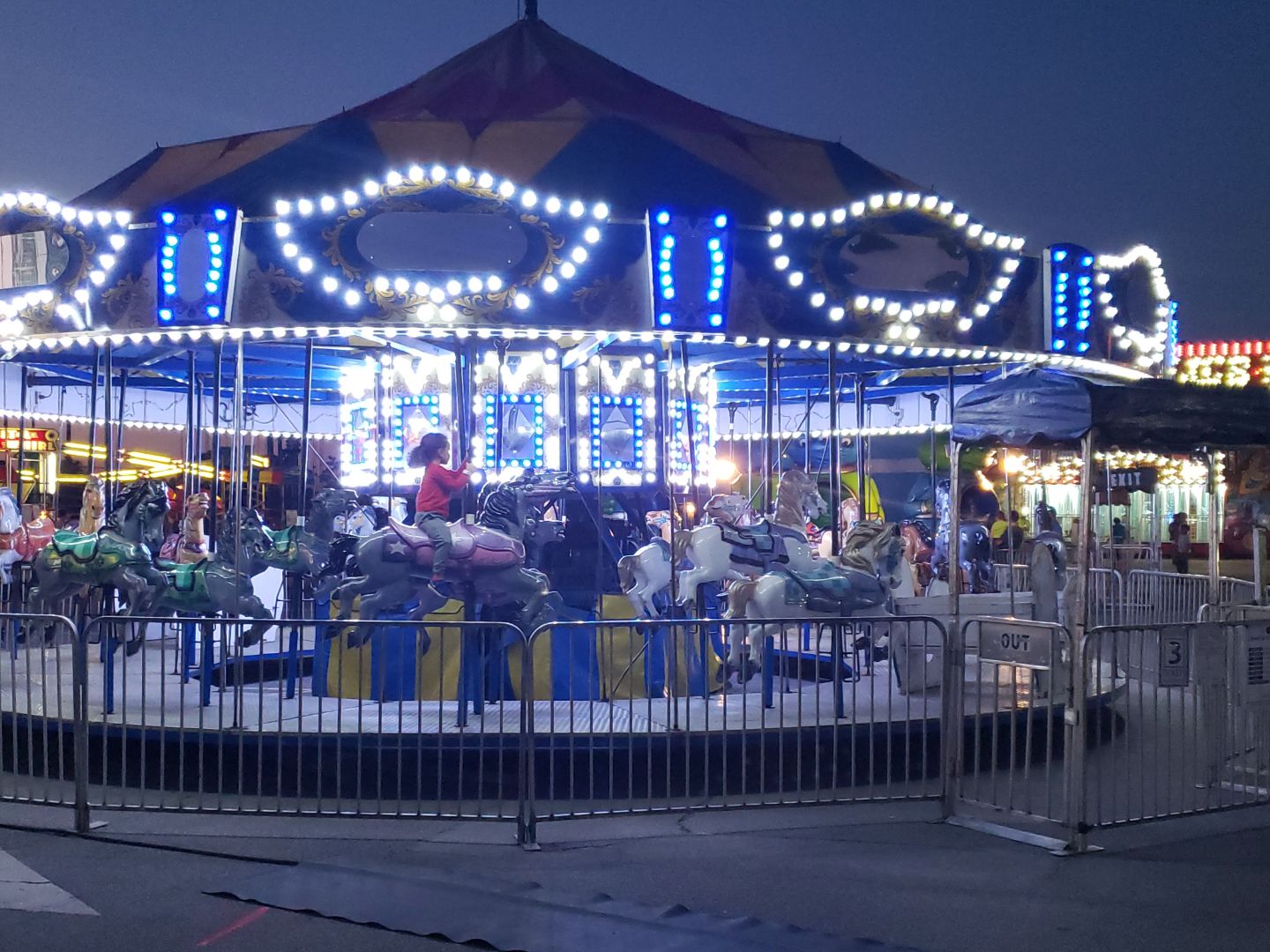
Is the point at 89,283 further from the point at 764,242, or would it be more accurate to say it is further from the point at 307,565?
the point at 764,242

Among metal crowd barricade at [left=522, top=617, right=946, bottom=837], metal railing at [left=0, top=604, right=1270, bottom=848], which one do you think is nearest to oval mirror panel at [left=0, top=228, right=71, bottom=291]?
metal railing at [left=0, top=604, right=1270, bottom=848]

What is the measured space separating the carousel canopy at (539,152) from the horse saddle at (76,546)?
3.14 meters

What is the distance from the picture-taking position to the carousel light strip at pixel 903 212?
10.6 metres

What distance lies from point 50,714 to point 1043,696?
677 cm

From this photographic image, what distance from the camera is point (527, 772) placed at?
6.59 metres

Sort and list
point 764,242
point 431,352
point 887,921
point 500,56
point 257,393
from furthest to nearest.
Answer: point 257,393, point 500,56, point 431,352, point 764,242, point 887,921

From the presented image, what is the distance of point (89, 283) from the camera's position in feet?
35.4

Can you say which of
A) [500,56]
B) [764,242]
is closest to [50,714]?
[764,242]

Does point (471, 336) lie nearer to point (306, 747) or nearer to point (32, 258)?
point (32, 258)

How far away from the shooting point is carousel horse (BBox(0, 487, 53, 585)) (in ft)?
55.0

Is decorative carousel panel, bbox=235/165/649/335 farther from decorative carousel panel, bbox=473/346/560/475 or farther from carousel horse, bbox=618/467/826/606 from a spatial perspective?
decorative carousel panel, bbox=473/346/560/475

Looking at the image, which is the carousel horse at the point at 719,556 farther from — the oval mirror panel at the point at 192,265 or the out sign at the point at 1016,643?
the oval mirror panel at the point at 192,265

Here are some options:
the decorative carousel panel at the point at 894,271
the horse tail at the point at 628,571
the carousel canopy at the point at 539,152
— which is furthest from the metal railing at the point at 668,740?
the carousel canopy at the point at 539,152

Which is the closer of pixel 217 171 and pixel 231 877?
pixel 231 877
